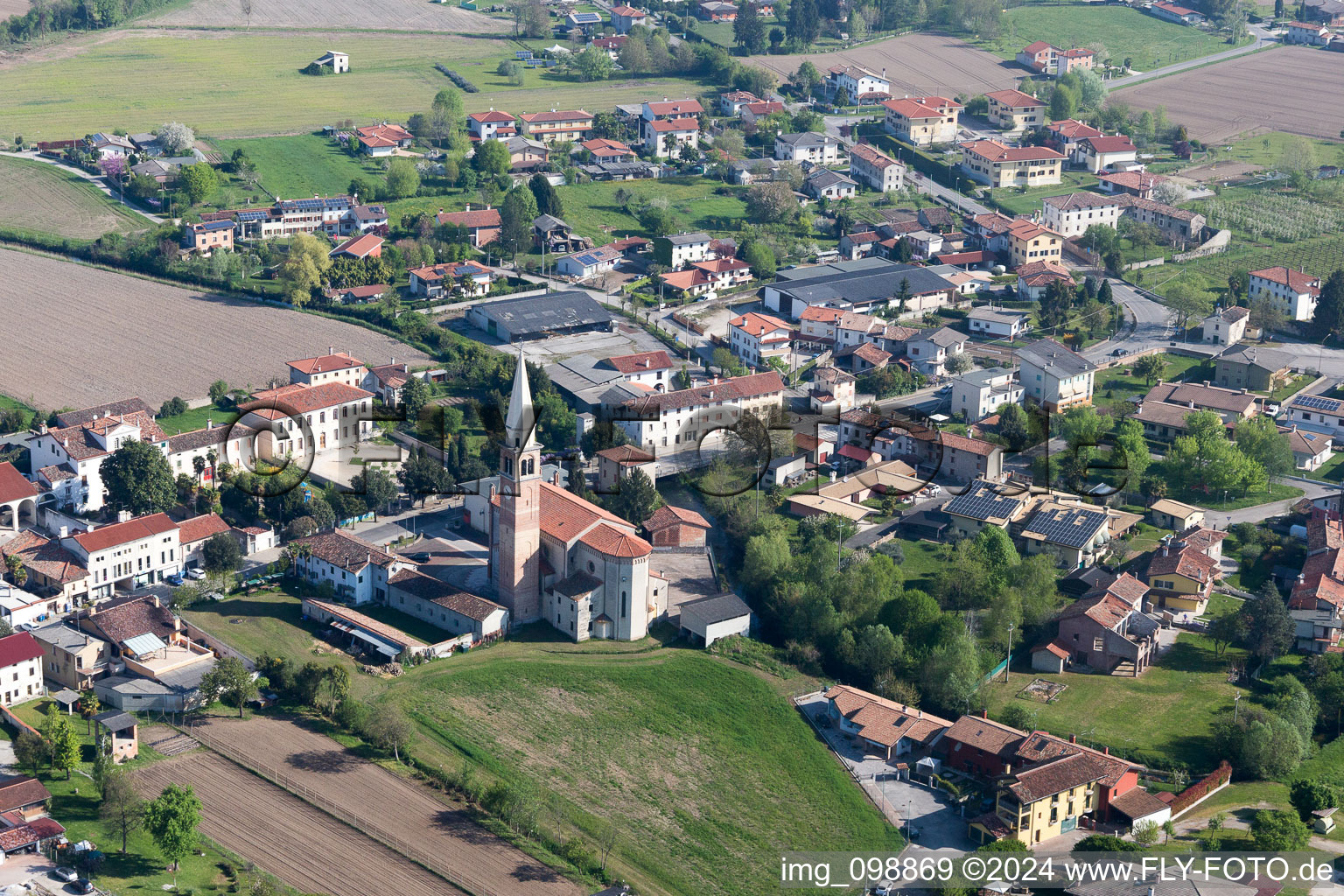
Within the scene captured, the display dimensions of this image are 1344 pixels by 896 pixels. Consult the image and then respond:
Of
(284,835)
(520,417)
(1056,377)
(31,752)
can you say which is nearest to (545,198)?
(1056,377)

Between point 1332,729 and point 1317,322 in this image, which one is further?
point 1317,322

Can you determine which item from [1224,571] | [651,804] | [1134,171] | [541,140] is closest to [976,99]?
[1134,171]

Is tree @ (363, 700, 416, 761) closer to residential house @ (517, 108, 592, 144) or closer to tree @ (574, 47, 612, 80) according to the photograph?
residential house @ (517, 108, 592, 144)

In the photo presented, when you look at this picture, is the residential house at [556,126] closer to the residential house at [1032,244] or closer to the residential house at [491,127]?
the residential house at [491,127]

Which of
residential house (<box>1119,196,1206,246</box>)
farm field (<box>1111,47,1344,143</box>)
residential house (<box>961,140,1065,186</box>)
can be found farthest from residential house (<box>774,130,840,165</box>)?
farm field (<box>1111,47,1344,143</box>)

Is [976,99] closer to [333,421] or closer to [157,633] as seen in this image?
[333,421]

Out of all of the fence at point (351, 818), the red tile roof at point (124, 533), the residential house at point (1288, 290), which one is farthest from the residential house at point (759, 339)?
the fence at point (351, 818)
